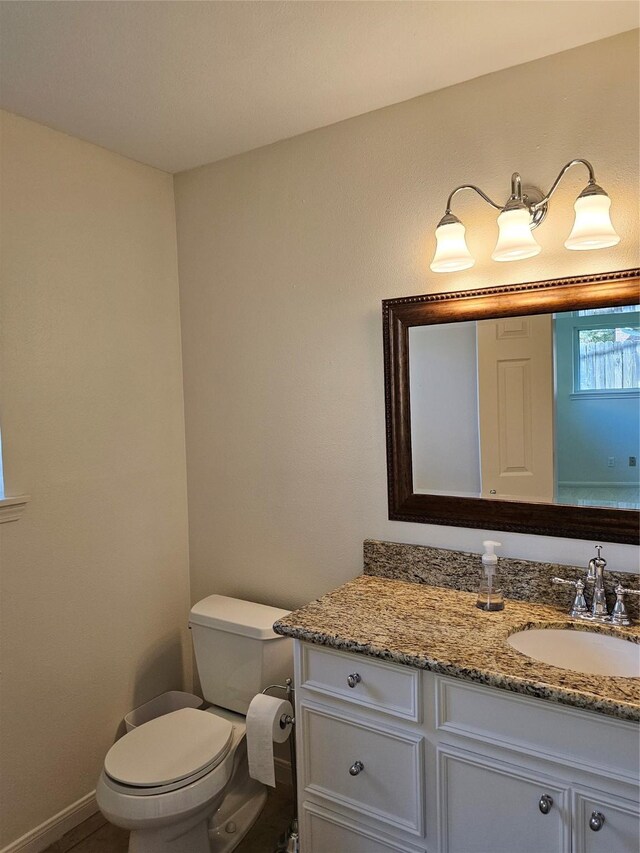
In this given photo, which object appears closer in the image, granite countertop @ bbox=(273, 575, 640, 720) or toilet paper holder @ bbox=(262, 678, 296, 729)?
granite countertop @ bbox=(273, 575, 640, 720)

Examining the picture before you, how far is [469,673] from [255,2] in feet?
5.27

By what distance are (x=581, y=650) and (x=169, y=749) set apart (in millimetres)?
1232

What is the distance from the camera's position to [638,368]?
5.21 feet

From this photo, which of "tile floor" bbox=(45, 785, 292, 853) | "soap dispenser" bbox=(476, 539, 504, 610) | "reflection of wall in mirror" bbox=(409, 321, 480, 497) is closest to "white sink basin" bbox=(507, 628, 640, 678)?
"soap dispenser" bbox=(476, 539, 504, 610)

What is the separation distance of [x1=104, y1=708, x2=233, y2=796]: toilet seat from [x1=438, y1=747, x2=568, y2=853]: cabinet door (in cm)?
73

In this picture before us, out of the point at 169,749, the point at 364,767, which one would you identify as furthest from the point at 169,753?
the point at 364,767

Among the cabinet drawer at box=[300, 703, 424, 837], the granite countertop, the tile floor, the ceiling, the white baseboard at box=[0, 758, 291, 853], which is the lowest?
the tile floor

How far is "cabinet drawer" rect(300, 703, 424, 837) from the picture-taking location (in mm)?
1505

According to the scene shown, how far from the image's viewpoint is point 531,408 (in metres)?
1.77

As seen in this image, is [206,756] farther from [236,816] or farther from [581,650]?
[581,650]

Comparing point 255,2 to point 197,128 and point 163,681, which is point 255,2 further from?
point 163,681

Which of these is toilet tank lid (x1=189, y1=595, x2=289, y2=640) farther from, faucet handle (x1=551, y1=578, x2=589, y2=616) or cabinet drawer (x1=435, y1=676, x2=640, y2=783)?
faucet handle (x1=551, y1=578, x2=589, y2=616)

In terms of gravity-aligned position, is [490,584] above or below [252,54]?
below

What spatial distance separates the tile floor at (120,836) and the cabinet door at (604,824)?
1.14 m
